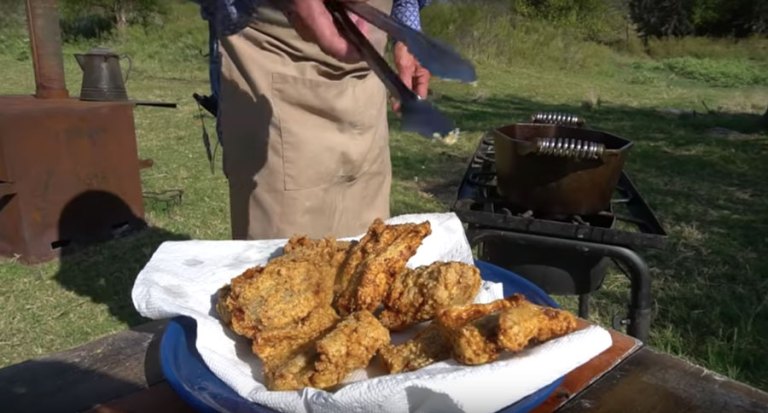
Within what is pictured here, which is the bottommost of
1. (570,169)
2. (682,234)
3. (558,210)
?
(682,234)

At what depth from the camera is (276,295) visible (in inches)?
44.5

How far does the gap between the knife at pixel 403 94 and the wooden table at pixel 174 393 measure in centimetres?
51

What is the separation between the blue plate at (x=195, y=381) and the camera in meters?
0.95

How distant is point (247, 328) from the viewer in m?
1.10

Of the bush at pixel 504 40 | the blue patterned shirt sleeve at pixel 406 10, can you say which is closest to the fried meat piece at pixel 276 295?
the blue patterned shirt sleeve at pixel 406 10

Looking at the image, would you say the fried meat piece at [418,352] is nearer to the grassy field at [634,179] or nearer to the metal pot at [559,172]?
the metal pot at [559,172]

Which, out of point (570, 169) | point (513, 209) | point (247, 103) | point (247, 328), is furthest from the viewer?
point (247, 103)

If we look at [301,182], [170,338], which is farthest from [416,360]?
[301,182]

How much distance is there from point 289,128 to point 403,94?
3.86ft

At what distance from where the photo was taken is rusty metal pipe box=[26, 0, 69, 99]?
3.71 meters

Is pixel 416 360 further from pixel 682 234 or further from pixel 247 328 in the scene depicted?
pixel 682 234

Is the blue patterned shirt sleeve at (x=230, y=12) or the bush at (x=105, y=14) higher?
the bush at (x=105, y=14)

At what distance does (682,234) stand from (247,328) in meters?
3.89

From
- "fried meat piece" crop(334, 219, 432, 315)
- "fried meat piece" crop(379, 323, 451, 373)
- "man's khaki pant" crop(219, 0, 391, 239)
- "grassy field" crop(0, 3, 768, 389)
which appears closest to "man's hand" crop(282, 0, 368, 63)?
"fried meat piece" crop(334, 219, 432, 315)
